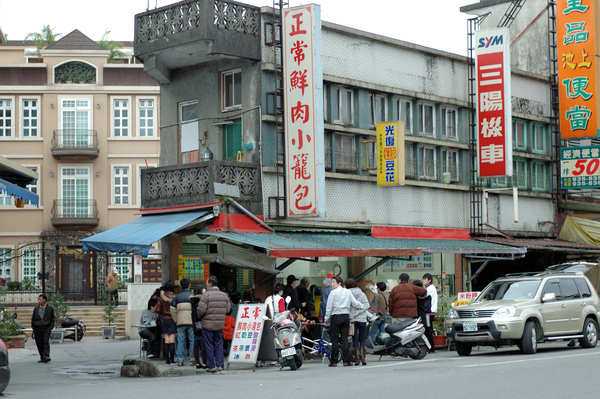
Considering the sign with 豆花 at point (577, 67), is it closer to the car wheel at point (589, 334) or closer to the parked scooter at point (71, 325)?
the car wheel at point (589, 334)

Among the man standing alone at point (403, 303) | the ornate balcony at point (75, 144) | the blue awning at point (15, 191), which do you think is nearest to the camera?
the blue awning at point (15, 191)

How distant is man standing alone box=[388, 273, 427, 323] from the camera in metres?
18.0

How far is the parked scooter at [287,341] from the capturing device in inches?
631

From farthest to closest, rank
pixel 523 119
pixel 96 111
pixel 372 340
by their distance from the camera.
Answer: pixel 96 111 → pixel 523 119 → pixel 372 340

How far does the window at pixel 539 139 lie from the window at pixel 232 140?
1268cm

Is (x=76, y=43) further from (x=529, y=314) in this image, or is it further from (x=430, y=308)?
(x=529, y=314)

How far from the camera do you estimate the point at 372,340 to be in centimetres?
1933

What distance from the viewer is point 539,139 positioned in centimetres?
3091

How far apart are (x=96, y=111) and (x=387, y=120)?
22.1m

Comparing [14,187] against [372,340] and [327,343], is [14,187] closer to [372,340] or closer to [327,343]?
[327,343]

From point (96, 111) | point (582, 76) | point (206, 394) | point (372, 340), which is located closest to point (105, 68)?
point (96, 111)

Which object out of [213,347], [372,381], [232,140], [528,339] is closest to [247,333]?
[213,347]

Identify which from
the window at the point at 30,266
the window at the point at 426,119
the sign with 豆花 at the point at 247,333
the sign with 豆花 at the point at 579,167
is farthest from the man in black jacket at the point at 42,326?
the window at the point at 30,266

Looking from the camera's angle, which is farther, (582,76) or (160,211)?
(582,76)
